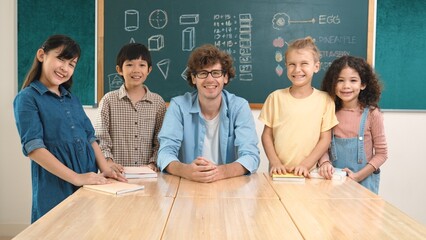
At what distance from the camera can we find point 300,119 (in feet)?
8.41

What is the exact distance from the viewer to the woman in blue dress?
2.05m

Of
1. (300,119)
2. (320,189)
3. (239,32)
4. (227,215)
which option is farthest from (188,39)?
(227,215)

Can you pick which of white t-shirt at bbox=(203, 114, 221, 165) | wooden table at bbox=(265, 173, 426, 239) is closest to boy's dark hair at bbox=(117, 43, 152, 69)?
white t-shirt at bbox=(203, 114, 221, 165)

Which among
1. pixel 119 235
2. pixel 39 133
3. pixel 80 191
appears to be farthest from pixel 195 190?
pixel 39 133

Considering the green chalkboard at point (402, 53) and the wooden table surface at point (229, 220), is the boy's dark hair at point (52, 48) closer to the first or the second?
the wooden table surface at point (229, 220)

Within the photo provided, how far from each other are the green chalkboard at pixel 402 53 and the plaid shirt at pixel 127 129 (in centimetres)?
212

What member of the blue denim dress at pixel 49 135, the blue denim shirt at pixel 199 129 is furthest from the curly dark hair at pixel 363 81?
the blue denim dress at pixel 49 135

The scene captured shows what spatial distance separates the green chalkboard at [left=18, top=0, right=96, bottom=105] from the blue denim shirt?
59.4 inches

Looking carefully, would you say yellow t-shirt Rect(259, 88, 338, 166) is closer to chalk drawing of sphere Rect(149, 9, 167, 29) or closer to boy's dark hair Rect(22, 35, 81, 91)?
boy's dark hair Rect(22, 35, 81, 91)

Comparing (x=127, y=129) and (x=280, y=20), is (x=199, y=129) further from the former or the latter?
(x=280, y=20)

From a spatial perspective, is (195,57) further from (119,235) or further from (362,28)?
(362,28)

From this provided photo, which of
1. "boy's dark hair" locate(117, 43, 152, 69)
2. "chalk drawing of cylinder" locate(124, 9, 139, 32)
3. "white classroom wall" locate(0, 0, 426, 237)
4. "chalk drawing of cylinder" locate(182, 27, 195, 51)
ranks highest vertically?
"chalk drawing of cylinder" locate(124, 9, 139, 32)

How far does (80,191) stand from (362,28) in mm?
2819

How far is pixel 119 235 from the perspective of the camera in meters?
1.30
